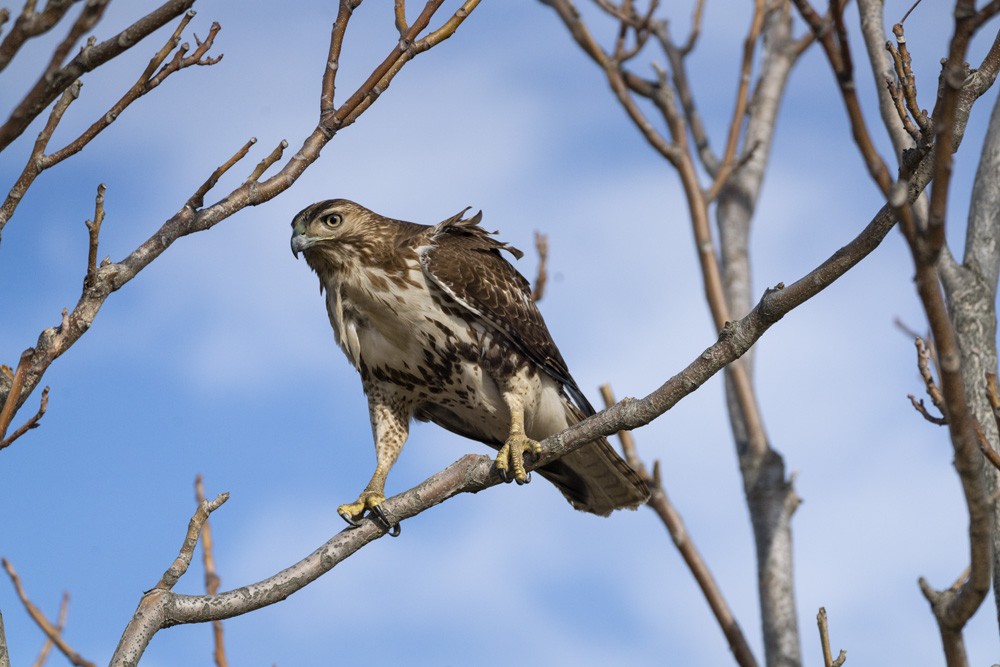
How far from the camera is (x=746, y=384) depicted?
936 centimetres

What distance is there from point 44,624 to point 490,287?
111 inches

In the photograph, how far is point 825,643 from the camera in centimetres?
399

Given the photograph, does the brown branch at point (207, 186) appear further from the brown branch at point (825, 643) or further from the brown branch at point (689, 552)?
the brown branch at point (689, 552)

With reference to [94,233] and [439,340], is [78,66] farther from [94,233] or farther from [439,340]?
[439,340]

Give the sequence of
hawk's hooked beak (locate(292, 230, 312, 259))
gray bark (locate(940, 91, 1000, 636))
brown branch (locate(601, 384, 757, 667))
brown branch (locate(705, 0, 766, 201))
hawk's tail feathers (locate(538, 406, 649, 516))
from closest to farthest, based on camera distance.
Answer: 1. gray bark (locate(940, 91, 1000, 636))
2. hawk's hooked beak (locate(292, 230, 312, 259))
3. hawk's tail feathers (locate(538, 406, 649, 516))
4. brown branch (locate(601, 384, 757, 667))
5. brown branch (locate(705, 0, 766, 201))

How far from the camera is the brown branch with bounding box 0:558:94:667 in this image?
17.7 ft

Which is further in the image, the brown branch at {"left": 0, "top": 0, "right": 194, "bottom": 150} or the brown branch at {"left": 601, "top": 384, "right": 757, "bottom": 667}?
the brown branch at {"left": 601, "top": 384, "right": 757, "bottom": 667}

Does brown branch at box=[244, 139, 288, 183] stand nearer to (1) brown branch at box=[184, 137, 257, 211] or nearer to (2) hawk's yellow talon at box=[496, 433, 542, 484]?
(1) brown branch at box=[184, 137, 257, 211]

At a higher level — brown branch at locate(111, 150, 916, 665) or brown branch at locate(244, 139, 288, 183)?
brown branch at locate(244, 139, 288, 183)

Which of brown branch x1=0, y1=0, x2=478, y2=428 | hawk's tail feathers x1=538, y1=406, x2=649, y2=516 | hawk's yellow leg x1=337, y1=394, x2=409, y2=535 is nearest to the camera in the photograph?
brown branch x1=0, y1=0, x2=478, y2=428

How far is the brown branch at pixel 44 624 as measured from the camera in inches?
213

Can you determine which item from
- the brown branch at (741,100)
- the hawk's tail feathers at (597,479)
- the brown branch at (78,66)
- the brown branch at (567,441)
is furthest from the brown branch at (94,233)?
the brown branch at (741,100)

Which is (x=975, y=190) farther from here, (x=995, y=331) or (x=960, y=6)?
(x=960, y=6)

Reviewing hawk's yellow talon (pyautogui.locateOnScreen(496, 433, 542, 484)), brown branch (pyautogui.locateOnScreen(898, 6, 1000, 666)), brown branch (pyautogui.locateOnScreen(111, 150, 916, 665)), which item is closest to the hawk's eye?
hawk's yellow talon (pyautogui.locateOnScreen(496, 433, 542, 484))
